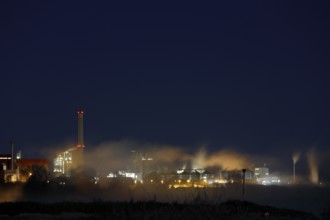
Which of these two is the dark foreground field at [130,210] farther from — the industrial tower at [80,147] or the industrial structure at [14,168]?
the industrial tower at [80,147]

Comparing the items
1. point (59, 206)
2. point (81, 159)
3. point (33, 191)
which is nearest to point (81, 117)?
point (81, 159)


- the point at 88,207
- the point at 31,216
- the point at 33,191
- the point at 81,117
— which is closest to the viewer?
the point at 31,216

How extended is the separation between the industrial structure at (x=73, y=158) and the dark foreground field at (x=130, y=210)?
81540mm

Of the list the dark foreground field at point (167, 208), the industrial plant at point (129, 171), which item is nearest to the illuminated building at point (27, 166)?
the industrial plant at point (129, 171)

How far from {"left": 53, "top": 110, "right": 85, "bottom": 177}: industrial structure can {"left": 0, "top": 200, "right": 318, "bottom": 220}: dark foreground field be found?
81540 mm

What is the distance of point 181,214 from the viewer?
12.9 metres

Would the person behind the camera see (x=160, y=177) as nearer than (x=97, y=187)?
No

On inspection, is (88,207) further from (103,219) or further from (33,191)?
(33,191)

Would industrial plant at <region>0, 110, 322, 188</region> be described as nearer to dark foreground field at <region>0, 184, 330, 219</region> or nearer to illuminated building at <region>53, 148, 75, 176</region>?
illuminated building at <region>53, 148, 75, 176</region>

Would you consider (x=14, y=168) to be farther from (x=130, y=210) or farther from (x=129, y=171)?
(x=130, y=210)

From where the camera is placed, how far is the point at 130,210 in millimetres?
13719

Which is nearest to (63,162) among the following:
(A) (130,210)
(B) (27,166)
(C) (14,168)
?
(B) (27,166)

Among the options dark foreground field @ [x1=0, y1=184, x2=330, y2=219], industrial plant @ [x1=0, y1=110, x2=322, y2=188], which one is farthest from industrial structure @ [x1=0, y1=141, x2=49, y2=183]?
dark foreground field @ [x1=0, y1=184, x2=330, y2=219]

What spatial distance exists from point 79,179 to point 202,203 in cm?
6798
